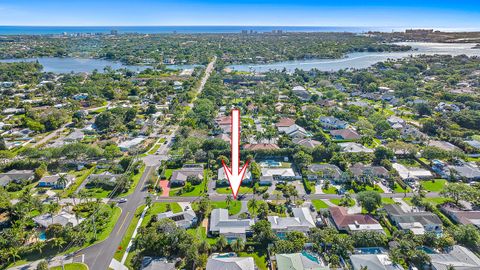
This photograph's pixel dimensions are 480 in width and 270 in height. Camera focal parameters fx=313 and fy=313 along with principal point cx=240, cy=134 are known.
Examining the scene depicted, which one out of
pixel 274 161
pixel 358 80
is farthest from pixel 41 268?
pixel 358 80

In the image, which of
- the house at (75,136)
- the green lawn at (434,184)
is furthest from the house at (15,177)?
the green lawn at (434,184)

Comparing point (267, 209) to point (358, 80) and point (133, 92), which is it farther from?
point (358, 80)

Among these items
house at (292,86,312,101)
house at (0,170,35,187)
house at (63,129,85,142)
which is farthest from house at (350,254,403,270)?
house at (292,86,312,101)

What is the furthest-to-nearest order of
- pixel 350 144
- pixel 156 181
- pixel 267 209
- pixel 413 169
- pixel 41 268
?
pixel 350 144, pixel 413 169, pixel 156 181, pixel 267 209, pixel 41 268

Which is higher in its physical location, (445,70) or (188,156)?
(445,70)

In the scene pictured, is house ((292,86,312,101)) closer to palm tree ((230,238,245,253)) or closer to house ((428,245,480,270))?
house ((428,245,480,270))

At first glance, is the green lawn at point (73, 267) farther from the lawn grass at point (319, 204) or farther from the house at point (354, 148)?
the house at point (354, 148)
